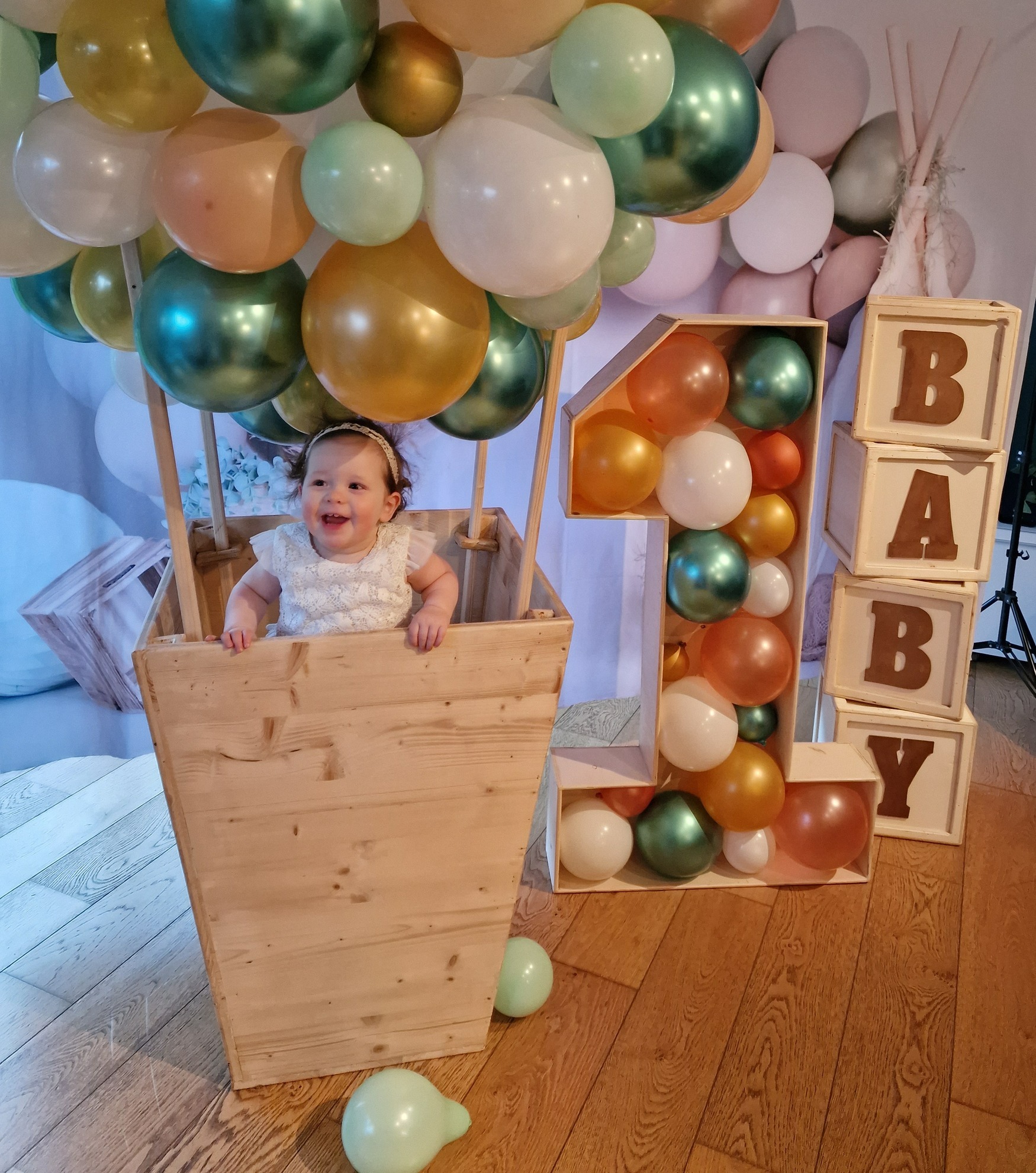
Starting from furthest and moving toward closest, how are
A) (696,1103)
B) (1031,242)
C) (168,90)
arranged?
(1031,242) < (696,1103) < (168,90)

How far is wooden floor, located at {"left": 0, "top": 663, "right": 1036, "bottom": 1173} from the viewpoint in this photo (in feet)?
4.13

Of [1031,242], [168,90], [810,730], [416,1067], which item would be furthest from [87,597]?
[1031,242]

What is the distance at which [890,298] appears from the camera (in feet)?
5.59

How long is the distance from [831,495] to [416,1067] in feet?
4.32

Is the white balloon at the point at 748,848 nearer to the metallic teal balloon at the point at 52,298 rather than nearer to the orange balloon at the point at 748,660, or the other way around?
the orange balloon at the point at 748,660

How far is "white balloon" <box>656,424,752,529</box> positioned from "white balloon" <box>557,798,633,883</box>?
1.77 feet

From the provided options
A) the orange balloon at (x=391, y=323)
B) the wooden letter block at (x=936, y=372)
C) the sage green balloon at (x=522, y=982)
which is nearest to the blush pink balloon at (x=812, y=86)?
the wooden letter block at (x=936, y=372)

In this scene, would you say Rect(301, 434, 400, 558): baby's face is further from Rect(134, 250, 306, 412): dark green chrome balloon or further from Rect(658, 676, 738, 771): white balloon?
Rect(658, 676, 738, 771): white balloon

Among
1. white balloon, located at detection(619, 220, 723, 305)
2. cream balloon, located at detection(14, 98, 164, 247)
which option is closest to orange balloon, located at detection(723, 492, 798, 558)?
white balloon, located at detection(619, 220, 723, 305)

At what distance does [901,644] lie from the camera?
1.87 meters

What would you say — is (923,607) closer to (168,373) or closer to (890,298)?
(890,298)

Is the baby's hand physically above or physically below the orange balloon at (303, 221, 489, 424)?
below

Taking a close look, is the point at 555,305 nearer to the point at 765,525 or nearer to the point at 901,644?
the point at 765,525

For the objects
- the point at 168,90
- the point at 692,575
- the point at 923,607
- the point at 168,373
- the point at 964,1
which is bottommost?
the point at 923,607
